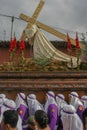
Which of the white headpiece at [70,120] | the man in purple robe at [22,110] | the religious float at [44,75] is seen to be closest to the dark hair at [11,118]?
the white headpiece at [70,120]

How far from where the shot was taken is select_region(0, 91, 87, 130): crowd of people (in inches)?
194

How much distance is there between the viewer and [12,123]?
15.4 ft

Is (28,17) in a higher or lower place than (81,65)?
higher

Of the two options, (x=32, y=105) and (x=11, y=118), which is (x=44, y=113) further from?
(x=32, y=105)

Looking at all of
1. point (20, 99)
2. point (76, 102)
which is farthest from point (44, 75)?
point (76, 102)

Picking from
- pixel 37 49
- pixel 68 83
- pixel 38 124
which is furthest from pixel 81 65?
pixel 38 124

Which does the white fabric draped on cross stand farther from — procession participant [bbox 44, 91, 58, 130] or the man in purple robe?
procession participant [bbox 44, 91, 58, 130]

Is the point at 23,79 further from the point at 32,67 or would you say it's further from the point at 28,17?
the point at 28,17

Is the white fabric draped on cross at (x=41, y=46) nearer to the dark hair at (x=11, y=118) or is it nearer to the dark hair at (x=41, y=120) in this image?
the dark hair at (x=41, y=120)

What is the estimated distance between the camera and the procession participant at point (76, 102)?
9.29 metres

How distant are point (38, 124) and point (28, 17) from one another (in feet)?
34.1

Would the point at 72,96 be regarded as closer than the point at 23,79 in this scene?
Yes

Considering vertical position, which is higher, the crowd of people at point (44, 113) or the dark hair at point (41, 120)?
the dark hair at point (41, 120)

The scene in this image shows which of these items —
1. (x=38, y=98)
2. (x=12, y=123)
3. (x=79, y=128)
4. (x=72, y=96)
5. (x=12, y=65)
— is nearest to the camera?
(x=12, y=123)
